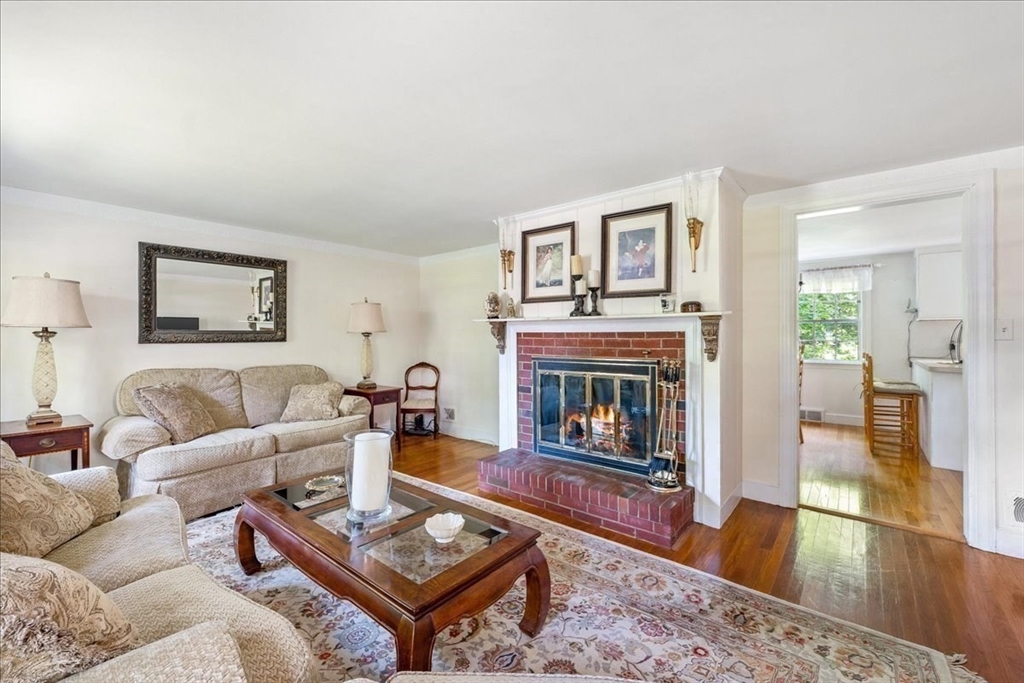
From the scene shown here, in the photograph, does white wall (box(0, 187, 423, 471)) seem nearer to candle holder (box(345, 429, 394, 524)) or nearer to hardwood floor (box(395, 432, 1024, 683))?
candle holder (box(345, 429, 394, 524))

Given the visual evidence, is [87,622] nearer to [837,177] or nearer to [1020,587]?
[1020,587]

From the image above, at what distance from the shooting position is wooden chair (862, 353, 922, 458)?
14.1 feet

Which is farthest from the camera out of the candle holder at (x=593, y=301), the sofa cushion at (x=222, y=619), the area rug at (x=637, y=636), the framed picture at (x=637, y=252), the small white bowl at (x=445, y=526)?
the candle holder at (x=593, y=301)

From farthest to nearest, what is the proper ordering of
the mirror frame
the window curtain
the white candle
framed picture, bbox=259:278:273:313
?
1. the window curtain
2. framed picture, bbox=259:278:273:313
3. the mirror frame
4. the white candle

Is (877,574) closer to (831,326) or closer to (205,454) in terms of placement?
(205,454)

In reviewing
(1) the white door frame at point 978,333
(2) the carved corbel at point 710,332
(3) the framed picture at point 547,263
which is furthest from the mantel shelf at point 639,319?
(1) the white door frame at point 978,333

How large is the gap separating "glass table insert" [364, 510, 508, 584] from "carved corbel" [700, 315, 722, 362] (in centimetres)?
170

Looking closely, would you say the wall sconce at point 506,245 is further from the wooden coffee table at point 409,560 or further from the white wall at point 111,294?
the wooden coffee table at point 409,560

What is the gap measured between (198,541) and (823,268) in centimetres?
702

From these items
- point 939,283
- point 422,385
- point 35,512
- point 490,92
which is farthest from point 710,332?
point 939,283

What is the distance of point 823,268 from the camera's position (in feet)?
18.6

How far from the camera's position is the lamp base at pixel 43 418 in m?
2.66

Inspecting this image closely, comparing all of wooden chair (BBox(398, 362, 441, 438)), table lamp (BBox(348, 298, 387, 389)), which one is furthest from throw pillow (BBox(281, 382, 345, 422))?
wooden chair (BBox(398, 362, 441, 438))

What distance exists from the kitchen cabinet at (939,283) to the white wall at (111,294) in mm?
6464
